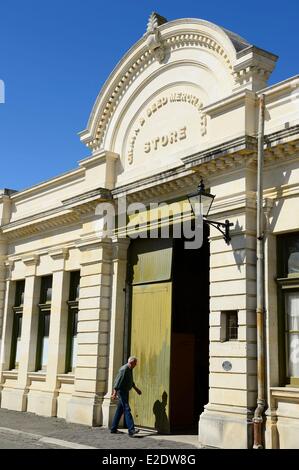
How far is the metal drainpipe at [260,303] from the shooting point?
9977mm

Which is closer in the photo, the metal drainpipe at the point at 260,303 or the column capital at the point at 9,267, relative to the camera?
the metal drainpipe at the point at 260,303

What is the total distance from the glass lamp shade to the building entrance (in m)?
1.56

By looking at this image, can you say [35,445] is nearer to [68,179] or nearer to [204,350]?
[204,350]

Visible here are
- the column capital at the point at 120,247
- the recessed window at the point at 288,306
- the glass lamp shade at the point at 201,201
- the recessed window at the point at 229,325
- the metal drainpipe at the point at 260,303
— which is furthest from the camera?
the column capital at the point at 120,247

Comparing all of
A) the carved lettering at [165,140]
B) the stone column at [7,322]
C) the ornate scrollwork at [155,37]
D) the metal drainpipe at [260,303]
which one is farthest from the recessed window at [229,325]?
the stone column at [7,322]

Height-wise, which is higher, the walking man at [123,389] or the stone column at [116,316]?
the stone column at [116,316]

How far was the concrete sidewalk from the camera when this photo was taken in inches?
431

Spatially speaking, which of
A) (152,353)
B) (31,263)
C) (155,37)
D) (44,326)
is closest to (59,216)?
(31,263)

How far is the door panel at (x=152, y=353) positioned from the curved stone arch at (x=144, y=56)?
4.91 m

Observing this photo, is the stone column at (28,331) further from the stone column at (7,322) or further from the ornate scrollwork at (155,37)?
the ornate scrollwork at (155,37)

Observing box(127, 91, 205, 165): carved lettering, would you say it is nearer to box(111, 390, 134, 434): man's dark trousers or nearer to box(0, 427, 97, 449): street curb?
box(111, 390, 134, 434): man's dark trousers

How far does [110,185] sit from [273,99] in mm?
5442
